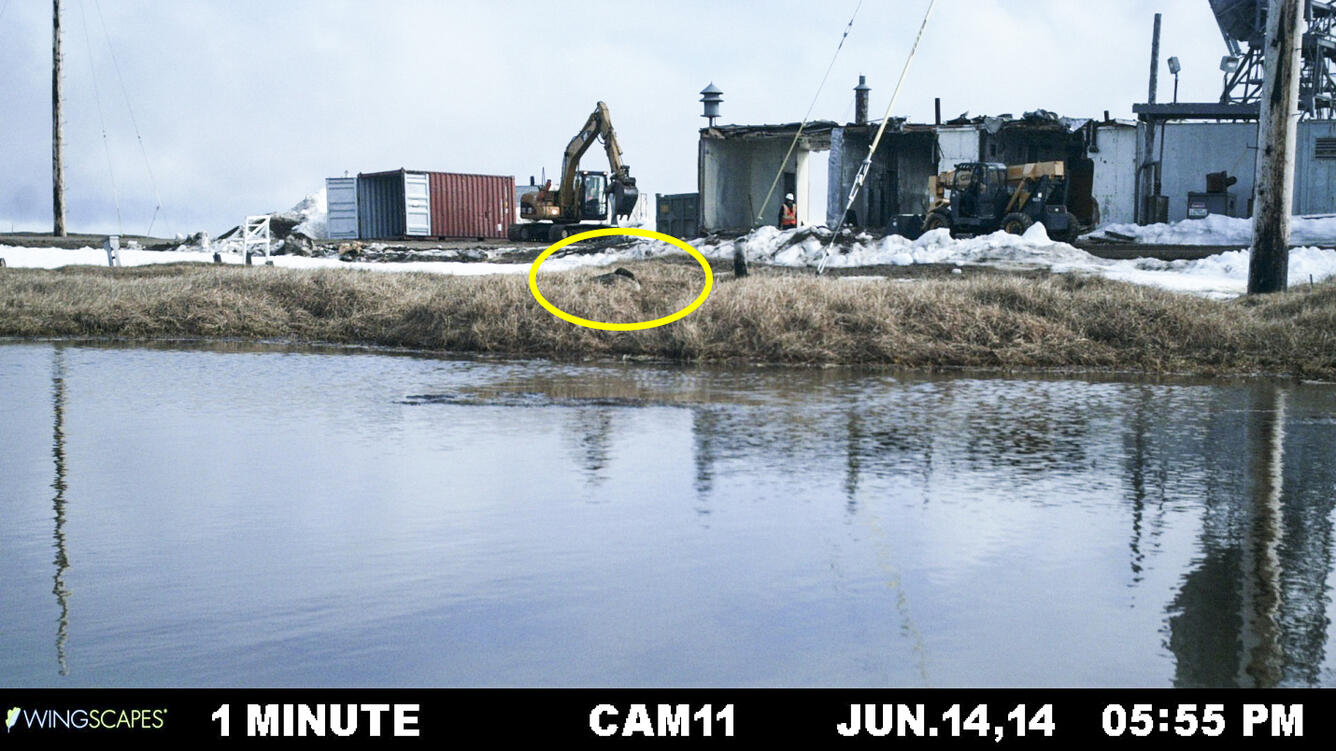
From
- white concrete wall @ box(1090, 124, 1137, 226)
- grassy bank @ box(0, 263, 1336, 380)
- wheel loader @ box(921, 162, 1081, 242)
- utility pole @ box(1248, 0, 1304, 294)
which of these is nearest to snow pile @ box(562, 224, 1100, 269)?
wheel loader @ box(921, 162, 1081, 242)

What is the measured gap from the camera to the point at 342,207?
6025 cm

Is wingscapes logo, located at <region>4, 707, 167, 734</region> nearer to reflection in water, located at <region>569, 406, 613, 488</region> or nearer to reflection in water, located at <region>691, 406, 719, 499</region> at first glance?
reflection in water, located at <region>691, 406, 719, 499</region>

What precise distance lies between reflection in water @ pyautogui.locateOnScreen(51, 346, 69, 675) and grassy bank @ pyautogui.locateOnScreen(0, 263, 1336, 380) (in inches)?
219

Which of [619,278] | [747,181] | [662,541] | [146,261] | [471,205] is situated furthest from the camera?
[471,205]

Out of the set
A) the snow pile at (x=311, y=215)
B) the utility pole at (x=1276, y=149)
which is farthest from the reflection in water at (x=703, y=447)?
the snow pile at (x=311, y=215)

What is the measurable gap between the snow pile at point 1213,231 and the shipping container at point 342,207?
3529 cm

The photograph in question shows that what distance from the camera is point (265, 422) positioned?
35.7 feet

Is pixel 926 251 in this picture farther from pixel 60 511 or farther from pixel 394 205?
pixel 394 205

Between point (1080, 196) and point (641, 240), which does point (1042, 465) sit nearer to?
point (641, 240)

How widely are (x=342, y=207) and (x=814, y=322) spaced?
1880 inches

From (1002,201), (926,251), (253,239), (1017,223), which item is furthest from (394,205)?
(926,251)

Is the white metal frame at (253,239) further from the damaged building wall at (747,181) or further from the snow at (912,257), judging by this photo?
the damaged building wall at (747,181)

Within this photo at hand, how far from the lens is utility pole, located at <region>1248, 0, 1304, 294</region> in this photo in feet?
59.5

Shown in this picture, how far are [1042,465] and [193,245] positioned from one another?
137 ft
